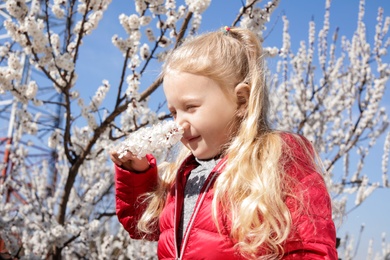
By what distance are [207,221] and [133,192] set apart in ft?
1.34

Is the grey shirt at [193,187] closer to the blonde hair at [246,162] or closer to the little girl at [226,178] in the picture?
the little girl at [226,178]

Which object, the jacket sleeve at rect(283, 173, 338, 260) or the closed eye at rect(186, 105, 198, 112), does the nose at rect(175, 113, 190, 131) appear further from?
the jacket sleeve at rect(283, 173, 338, 260)

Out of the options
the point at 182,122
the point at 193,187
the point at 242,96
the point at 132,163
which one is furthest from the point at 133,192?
the point at 242,96

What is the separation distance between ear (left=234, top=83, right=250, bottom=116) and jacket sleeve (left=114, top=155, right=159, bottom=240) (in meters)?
0.38

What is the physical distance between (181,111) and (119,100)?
2.39 metres

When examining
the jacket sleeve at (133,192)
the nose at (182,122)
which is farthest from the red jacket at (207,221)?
the nose at (182,122)

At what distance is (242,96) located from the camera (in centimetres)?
157

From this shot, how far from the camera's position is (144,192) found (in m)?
1.72

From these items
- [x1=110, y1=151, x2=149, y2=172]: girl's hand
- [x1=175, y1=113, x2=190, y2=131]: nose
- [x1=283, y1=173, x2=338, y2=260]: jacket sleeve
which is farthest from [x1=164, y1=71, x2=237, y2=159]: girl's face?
[x1=283, y1=173, x2=338, y2=260]: jacket sleeve

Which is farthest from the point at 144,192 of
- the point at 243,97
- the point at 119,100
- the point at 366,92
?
the point at 366,92

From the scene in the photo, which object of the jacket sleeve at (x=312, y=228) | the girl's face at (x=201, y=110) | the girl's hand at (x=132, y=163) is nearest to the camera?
the jacket sleeve at (x=312, y=228)

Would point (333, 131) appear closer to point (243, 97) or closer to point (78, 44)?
point (78, 44)

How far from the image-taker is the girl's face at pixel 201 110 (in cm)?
147

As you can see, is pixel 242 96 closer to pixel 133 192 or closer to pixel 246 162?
pixel 246 162
